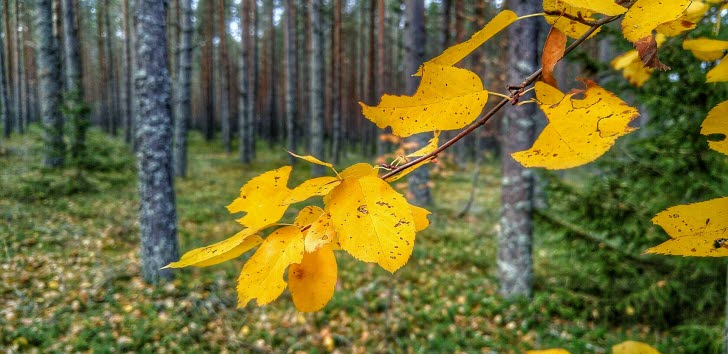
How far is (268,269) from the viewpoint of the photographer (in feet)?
1.22

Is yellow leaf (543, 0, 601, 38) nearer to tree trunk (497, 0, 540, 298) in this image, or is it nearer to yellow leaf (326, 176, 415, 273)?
yellow leaf (326, 176, 415, 273)

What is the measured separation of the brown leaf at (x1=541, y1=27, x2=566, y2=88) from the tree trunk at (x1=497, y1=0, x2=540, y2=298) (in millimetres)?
3440

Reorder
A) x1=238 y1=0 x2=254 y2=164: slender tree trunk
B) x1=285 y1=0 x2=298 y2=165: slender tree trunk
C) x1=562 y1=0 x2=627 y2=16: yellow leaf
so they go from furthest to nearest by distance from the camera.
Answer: x1=238 y1=0 x2=254 y2=164: slender tree trunk → x1=285 y1=0 x2=298 y2=165: slender tree trunk → x1=562 y1=0 x2=627 y2=16: yellow leaf

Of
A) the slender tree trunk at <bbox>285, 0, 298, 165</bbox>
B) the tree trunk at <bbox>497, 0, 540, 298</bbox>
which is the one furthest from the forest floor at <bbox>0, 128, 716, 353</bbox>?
the slender tree trunk at <bbox>285, 0, 298, 165</bbox>

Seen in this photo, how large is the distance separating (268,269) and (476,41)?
28cm

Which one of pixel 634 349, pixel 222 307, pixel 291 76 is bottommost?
pixel 222 307

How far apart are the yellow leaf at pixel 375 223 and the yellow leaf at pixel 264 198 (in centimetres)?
6

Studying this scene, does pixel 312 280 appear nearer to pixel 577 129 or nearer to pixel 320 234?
pixel 320 234

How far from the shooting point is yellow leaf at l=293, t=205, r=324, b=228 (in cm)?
41

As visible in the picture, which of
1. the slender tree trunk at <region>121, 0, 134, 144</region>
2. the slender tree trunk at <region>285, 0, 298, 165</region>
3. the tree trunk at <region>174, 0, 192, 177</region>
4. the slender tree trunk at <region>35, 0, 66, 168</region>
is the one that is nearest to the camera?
the slender tree trunk at <region>35, 0, 66, 168</region>

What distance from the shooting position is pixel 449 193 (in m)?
10.3

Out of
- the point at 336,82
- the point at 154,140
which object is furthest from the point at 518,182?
the point at 336,82

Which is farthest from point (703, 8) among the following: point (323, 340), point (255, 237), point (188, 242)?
point (188, 242)

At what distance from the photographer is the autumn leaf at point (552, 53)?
15.5 inches
